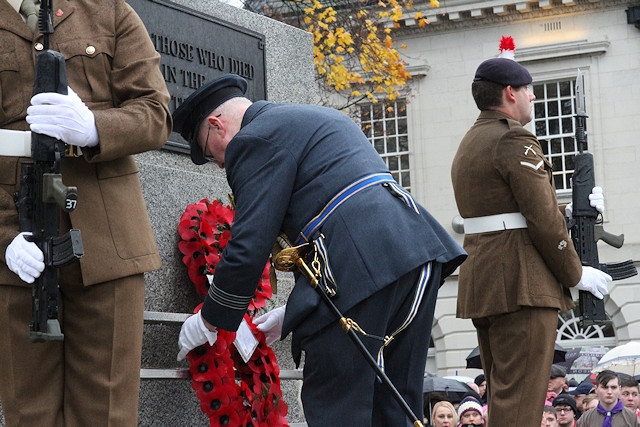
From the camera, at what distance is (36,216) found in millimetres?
3982

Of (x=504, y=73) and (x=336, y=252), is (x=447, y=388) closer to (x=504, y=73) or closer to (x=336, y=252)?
(x=504, y=73)

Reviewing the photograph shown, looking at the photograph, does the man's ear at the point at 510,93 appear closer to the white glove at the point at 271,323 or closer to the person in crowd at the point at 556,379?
the white glove at the point at 271,323

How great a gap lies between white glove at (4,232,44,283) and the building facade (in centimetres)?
2041

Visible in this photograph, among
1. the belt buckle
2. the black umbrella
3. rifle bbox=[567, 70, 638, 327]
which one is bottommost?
the black umbrella

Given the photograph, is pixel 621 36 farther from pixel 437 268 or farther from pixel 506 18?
pixel 437 268

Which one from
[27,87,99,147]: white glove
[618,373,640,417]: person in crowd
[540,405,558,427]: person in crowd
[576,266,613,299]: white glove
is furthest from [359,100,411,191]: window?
[27,87,99,147]: white glove

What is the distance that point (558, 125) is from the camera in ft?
83.7

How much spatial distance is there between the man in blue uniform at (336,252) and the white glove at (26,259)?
0.63 meters

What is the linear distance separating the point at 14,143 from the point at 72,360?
2.39ft

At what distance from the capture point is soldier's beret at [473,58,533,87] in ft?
20.3

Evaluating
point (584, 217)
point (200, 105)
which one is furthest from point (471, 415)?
point (200, 105)

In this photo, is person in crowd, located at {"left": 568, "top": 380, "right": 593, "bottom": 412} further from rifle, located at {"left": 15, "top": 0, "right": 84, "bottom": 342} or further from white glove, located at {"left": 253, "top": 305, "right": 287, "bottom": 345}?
rifle, located at {"left": 15, "top": 0, "right": 84, "bottom": 342}

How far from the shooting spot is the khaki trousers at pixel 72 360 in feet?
13.6

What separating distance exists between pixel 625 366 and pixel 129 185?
46.4 feet
